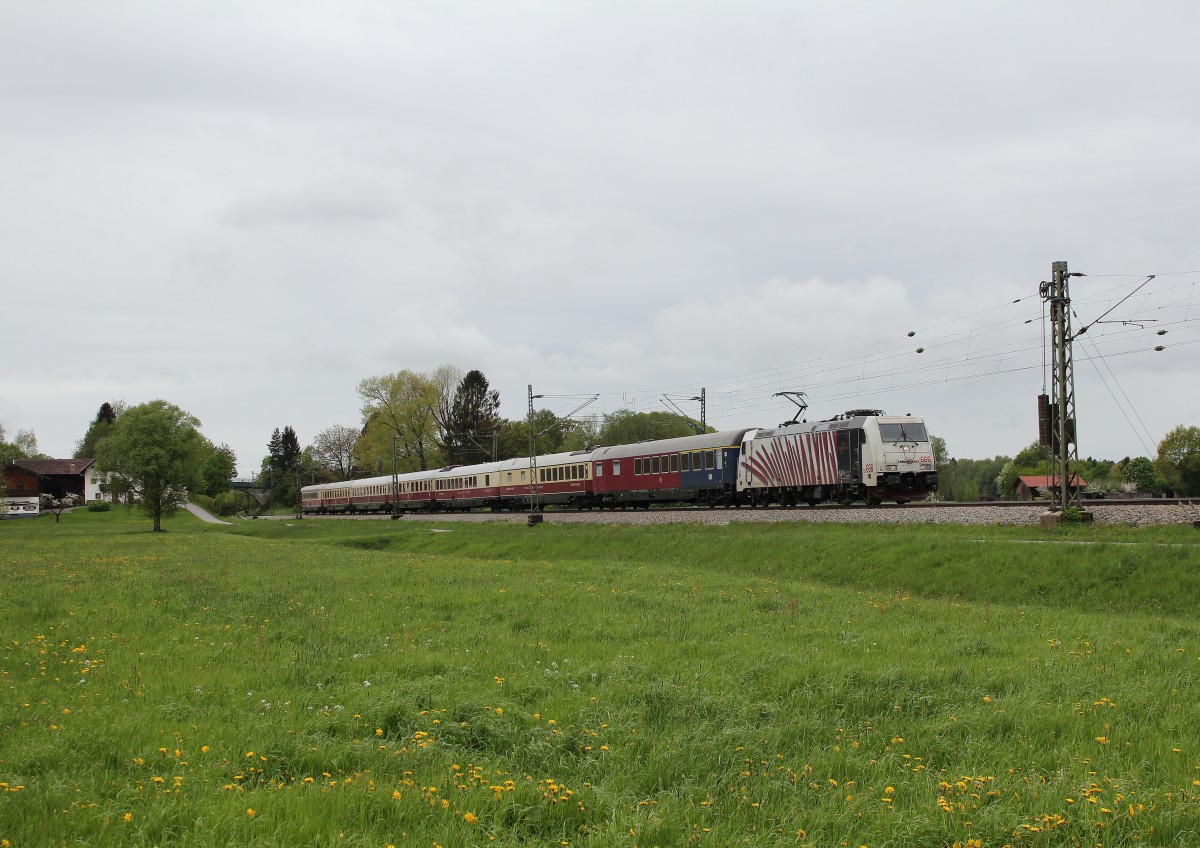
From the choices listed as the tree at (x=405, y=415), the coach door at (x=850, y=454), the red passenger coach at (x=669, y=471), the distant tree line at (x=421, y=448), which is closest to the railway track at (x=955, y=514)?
the coach door at (x=850, y=454)

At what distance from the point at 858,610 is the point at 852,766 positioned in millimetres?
8654

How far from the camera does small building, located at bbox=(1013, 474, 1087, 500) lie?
→ 86.4 ft

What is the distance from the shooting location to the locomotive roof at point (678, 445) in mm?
44031

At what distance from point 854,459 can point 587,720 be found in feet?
97.2

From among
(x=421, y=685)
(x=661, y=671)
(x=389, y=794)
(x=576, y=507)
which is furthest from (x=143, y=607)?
(x=576, y=507)

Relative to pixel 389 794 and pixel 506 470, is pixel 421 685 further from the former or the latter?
pixel 506 470

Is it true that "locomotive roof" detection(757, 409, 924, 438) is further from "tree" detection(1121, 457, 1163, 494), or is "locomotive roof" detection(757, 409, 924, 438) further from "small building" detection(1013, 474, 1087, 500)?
"tree" detection(1121, 457, 1163, 494)

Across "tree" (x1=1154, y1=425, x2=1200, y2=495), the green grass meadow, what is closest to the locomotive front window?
the green grass meadow

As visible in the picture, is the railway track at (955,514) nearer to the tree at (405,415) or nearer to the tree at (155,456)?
the tree at (155,456)

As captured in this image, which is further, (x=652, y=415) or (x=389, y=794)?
(x=652, y=415)

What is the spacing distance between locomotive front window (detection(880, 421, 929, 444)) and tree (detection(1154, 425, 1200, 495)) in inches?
3060

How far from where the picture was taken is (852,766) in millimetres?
6883

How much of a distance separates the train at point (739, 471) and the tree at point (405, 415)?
31373 mm

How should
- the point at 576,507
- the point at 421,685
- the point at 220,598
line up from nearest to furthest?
the point at 421,685 → the point at 220,598 → the point at 576,507
